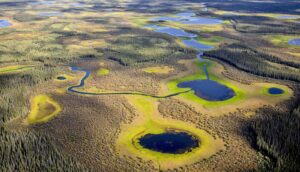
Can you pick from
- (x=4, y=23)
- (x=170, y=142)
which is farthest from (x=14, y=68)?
(x=4, y=23)

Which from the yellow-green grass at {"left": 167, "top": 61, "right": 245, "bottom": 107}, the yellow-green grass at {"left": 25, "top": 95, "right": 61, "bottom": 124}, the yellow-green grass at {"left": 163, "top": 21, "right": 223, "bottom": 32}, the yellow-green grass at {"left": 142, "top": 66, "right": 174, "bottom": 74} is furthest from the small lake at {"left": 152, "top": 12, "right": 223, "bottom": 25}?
the yellow-green grass at {"left": 25, "top": 95, "right": 61, "bottom": 124}

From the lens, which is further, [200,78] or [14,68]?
[14,68]

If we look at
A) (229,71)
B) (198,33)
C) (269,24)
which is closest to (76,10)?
(198,33)

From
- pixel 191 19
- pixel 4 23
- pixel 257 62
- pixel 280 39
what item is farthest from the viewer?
pixel 191 19

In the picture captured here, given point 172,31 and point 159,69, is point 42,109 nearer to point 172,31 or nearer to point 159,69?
point 159,69

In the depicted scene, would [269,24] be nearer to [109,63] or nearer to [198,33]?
[198,33]

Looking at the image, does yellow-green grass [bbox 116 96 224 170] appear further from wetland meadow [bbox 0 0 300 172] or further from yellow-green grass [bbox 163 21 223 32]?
yellow-green grass [bbox 163 21 223 32]

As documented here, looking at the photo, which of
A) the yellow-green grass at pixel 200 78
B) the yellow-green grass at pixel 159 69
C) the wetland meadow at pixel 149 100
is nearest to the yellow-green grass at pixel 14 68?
the wetland meadow at pixel 149 100
